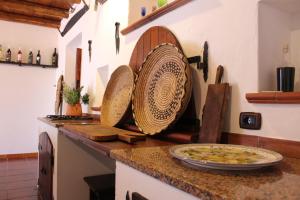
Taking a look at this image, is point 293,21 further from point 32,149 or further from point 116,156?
point 32,149

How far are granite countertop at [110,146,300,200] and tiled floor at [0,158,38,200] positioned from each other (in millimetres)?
2575

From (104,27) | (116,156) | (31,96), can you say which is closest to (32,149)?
(31,96)

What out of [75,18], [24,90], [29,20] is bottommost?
[24,90]

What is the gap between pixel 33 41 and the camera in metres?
4.84

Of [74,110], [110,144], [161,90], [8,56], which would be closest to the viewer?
[110,144]

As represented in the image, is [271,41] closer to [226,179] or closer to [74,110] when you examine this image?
[226,179]

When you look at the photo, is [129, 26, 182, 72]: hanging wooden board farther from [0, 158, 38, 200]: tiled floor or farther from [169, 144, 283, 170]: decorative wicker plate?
[0, 158, 38, 200]: tiled floor

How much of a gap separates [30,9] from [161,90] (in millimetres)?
3659

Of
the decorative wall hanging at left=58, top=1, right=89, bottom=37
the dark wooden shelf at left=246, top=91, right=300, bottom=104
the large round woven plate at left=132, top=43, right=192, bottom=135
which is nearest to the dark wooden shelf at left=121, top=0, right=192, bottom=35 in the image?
the large round woven plate at left=132, top=43, right=192, bottom=135

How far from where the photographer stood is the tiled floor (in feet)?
9.46

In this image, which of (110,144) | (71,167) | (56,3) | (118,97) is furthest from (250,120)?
(56,3)

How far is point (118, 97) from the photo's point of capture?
1872 millimetres

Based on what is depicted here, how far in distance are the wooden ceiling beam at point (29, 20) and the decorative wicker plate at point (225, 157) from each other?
4.56 m

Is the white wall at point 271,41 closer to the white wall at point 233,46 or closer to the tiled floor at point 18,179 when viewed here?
the white wall at point 233,46
